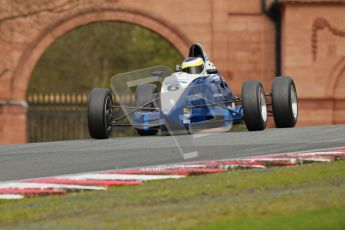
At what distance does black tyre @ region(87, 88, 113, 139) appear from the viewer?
1695cm

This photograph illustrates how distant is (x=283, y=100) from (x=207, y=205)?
307 inches

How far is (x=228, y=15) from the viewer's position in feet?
106

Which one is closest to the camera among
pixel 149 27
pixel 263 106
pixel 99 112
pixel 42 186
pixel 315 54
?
pixel 42 186

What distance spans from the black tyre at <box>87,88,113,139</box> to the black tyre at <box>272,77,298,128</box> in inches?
104

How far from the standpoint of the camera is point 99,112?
17.0 meters

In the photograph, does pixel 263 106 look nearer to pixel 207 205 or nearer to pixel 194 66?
pixel 194 66

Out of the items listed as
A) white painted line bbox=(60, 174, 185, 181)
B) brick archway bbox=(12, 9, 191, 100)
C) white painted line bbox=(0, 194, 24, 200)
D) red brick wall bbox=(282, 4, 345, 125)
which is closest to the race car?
white painted line bbox=(60, 174, 185, 181)

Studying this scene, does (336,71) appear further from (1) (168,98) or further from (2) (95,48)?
(2) (95,48)

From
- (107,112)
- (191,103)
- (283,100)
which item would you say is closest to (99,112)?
(107,112)

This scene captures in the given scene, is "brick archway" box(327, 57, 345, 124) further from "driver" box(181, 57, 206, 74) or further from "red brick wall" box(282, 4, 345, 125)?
"driver" box(181, 57, 206, 74)

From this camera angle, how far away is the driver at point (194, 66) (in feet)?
57.9

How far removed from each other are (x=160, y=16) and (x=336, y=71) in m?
5.36

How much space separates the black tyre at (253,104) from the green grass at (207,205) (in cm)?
449

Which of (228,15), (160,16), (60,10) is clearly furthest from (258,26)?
(60,10)
